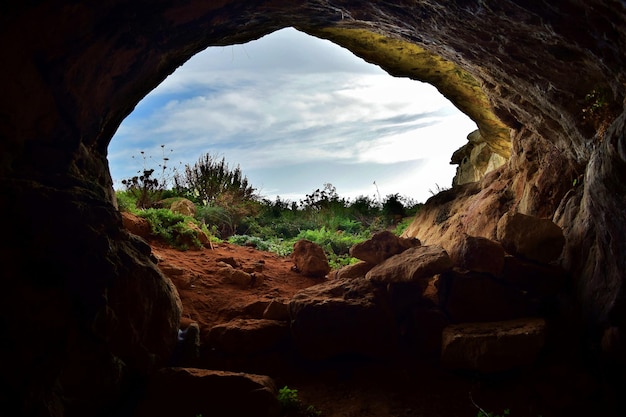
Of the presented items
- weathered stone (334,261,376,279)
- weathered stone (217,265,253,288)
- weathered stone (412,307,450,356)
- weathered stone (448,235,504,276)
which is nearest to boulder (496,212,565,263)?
weathered stone (448,235,504,276)

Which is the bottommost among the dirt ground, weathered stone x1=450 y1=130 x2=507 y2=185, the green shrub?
the dirt ground

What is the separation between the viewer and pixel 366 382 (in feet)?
14.1

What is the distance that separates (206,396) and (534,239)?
3871 millimetres

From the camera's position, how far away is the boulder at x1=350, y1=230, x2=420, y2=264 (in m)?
5.65

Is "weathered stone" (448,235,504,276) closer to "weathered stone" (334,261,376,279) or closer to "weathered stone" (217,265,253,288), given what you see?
"weathered stone" (334,261,376,279)

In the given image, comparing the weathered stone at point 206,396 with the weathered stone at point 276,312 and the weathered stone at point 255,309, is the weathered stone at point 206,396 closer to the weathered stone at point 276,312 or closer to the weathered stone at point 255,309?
the weathered stone at point 276,312

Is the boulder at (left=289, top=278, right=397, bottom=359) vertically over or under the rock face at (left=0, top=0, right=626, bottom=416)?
under

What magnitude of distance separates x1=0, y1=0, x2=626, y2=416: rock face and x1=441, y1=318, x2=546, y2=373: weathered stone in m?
0.53

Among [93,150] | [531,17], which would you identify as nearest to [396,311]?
[531,17]

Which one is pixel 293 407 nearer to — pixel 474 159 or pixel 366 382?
pixel 366 382

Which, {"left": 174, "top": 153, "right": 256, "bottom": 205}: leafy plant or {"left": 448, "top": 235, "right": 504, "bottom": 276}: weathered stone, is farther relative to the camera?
{"left": 174, "top": 153, "right": 256, "bottom": 205}: leafy plant

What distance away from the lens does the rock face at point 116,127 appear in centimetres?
298

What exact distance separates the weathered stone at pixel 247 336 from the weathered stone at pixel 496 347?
1.85 metres

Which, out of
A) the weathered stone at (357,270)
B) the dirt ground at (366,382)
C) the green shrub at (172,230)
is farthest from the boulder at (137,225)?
the weathered stone at (357,270)
